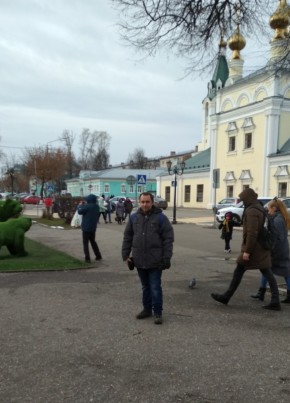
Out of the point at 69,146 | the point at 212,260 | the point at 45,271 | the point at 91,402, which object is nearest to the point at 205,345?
the point at 91,402

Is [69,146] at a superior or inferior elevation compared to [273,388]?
superior

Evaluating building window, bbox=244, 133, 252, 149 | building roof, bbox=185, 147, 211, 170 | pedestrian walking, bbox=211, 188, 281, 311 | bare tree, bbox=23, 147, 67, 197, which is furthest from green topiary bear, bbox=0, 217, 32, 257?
bare tree, bbox=23, 147, 67, 197

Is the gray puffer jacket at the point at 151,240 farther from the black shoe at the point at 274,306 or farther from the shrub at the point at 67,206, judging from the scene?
the shrub at the point at 67,206

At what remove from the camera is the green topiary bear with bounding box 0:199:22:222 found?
39.2 feet

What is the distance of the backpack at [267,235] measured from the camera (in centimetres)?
642

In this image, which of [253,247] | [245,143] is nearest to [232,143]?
[245,143]

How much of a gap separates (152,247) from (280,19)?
6.66 metres

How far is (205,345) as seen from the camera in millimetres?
4945

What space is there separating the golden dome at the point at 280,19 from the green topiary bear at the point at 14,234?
7529mm

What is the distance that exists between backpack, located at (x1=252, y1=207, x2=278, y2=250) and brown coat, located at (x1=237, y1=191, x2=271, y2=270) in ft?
0.20

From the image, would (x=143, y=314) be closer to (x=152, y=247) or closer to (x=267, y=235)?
(x=152, y=247)

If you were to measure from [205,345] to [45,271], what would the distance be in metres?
5.30

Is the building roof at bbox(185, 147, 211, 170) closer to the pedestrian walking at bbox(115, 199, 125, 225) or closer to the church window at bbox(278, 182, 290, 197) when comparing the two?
the church window at bbox(278, 182, 290, 197)

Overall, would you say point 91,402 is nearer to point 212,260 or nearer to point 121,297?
point 121,297
